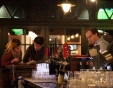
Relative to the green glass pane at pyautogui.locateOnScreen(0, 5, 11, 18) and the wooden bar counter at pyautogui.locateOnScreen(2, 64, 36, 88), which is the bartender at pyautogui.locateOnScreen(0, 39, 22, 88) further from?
the green glass pane at pyautogui.locateOnScreen(0, 5, 11, 18)

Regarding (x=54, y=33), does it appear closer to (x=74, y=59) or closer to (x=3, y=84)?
(x=3, y=84)

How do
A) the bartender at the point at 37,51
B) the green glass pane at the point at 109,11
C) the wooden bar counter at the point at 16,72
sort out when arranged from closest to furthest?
the wooden bar counter at the point at 16,72 < the bartender at the point at 37,51 < the green glass pane at the point at 109,11

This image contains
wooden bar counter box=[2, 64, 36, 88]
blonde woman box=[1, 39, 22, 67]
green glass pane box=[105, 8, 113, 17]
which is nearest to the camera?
wooden bar counter box=[2, 64, 36, 88]

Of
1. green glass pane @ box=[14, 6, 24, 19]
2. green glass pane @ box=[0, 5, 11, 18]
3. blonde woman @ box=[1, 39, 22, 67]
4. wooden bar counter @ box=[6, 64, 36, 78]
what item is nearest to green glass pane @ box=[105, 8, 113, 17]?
green glass pane @ box=[14, 6, 24, 19]

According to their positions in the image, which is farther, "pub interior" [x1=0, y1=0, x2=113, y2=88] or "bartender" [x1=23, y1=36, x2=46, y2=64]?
"pub interior" [x1=0, y1=0, x2=113, y2=88]

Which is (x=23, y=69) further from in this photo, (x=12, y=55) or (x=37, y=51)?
(x=37, y=51)

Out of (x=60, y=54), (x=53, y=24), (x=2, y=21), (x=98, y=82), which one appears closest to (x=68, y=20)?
(x=53, y=24)

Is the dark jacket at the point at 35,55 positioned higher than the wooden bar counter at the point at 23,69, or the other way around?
the dark jacket at the point at 35,55

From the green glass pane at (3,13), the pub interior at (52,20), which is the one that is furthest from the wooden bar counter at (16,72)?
the green glass pane at (3,13)

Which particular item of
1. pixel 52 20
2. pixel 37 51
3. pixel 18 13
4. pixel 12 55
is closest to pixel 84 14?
pixel 52 20

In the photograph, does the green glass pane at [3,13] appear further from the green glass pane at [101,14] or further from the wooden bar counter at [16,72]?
the wooden bar counter at [16,72]

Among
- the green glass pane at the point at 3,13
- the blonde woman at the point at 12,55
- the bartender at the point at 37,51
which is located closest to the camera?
the blonde woman at the point at 12,55

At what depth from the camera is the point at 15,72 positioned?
5523mm

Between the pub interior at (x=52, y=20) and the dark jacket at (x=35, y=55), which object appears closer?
the dark jacket at (x=35, y=55)
